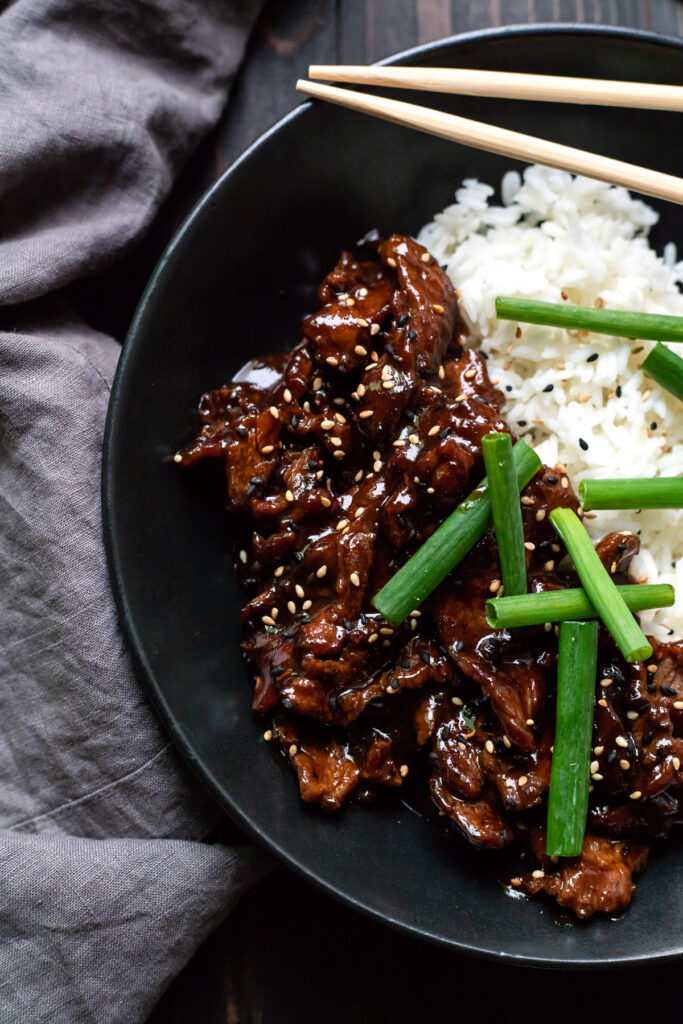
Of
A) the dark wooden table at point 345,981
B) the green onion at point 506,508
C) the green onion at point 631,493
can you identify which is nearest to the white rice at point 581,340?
the green onion at point 631,493

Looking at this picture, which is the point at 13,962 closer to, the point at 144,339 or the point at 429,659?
the point at 429,659

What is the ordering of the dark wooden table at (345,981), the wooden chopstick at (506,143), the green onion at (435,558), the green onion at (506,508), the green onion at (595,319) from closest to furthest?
the green onion at (506,508), the green onion at (435,558), the wooden chopstick at (506,143), the green onion at (595,319), the dark wooden table at (345,981)

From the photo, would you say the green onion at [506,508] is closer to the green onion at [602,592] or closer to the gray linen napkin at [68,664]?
the green onion at [602,592]

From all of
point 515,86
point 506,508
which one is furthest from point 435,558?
point 515,86

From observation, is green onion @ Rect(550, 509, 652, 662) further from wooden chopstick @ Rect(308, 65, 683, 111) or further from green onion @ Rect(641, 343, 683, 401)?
wooden chopstick @ Rect(308, 65, 683, 111)

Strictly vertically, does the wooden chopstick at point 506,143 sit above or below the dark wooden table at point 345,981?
above

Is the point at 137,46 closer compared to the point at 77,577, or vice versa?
the point at 77,577

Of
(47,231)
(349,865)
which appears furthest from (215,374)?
(349,865)
